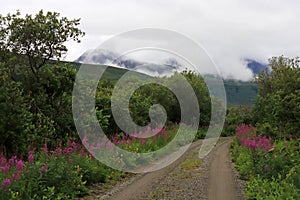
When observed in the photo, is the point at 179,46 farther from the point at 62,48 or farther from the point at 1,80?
the point at 1,80

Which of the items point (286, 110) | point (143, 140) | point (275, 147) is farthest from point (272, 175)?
point (286, 110)

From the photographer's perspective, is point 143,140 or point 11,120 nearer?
point 11,120

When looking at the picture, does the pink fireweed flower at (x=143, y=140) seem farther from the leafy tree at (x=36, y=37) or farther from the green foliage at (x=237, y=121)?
the green foliage at (x=237, y=121)

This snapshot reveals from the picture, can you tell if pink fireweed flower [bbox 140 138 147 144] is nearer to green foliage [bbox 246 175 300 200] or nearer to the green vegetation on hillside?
the green vegetation on hillside

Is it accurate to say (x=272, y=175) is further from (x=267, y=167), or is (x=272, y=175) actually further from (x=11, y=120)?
(x=11, y=120)

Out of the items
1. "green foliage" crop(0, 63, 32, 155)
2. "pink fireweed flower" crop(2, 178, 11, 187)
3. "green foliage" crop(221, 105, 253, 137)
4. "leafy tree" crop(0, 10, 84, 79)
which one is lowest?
"green foliage" crop(221, 105, 253, 137)

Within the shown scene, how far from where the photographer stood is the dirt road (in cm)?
991

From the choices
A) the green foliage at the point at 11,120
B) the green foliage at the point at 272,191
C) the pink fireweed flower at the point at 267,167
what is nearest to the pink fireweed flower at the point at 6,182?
the green foliage at the point at 11,120

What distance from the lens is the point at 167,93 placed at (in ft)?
144

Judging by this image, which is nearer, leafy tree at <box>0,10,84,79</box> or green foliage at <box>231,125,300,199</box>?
green foliage at <box>231,125,300,199</box>

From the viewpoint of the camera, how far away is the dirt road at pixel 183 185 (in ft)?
32.5

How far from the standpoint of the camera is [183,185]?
37.0 ft

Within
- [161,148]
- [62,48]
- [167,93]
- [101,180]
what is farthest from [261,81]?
[101,180]

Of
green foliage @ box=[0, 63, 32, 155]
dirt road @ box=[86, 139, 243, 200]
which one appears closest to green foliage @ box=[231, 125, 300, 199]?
dirt road @ box=[86, 139, 243, 200]
